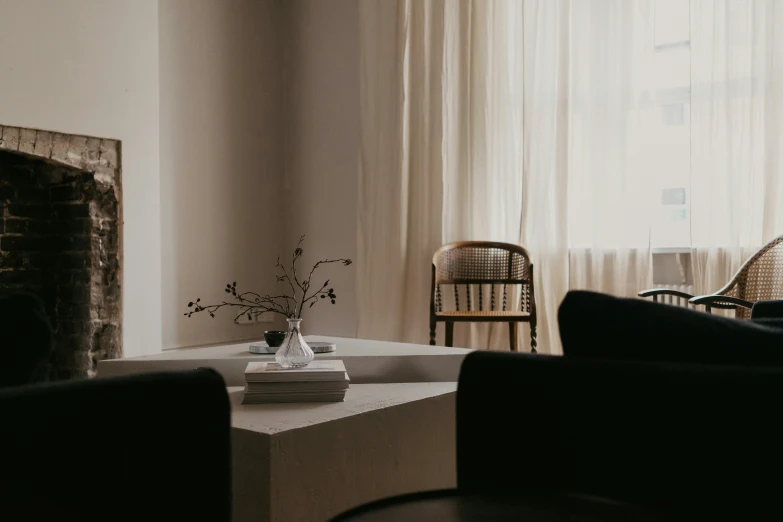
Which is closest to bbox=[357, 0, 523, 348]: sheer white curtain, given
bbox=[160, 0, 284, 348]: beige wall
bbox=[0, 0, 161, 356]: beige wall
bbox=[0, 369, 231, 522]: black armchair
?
bbox=[160, 0, 284, 348]: beige wall

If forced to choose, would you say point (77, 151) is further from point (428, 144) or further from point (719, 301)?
point (719, 301)

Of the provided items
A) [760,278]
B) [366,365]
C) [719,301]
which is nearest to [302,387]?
[366,365]

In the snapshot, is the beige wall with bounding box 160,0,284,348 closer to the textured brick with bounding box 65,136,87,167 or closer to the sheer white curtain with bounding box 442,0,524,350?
the textured brick with bounding box 65,136,87,167

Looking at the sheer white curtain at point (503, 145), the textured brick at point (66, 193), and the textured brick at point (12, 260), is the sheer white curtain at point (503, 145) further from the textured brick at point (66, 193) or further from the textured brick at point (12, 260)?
the textured brick at point (12, 260)

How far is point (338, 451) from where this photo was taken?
152 cm

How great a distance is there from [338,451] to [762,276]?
2.46 meters

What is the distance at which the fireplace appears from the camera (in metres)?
3.82

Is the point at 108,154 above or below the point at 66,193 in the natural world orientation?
above

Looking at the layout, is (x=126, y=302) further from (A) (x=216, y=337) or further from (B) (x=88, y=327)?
(A) (x=216, y=337)

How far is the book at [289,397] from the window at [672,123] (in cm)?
273

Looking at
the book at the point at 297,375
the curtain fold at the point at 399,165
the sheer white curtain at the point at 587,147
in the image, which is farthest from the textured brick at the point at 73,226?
the book at the point at 297,375

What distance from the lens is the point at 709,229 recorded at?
3.74 metres

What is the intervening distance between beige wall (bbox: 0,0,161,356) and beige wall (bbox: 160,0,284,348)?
1.71ft

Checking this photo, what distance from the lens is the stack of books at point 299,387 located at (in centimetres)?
175
